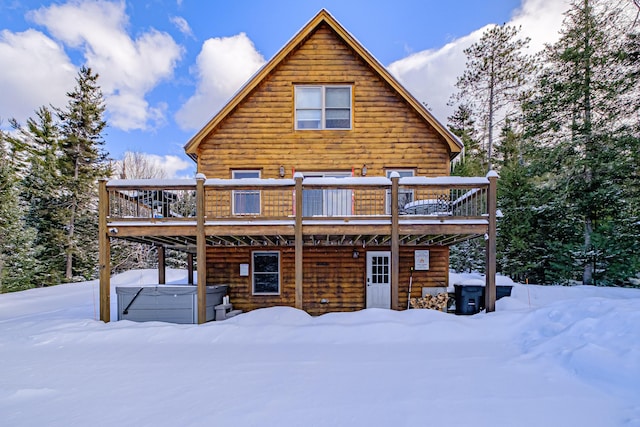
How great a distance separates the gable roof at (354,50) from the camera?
29.1 feet

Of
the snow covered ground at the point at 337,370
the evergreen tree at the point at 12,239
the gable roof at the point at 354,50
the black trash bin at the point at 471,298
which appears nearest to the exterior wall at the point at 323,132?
the gable roof at the point at 354,50

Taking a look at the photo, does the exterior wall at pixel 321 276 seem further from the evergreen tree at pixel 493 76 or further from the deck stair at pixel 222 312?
the evergreen tree at pixel 493 76

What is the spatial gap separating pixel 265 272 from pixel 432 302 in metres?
4.98

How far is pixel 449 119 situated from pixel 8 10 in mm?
29092

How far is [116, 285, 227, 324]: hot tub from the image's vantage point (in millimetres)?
6957

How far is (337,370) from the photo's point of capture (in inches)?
162

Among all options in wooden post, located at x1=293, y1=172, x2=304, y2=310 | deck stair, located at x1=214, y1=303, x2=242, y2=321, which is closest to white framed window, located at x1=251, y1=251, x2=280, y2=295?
deck stair, located at x1=214, y1=303, x2=242, y2=321

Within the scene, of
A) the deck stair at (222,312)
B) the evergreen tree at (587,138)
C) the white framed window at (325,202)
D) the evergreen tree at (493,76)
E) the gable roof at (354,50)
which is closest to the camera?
the deck stair at (222,312)

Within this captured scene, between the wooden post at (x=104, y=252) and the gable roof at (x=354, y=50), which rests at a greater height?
the gable roof at (x=354, y=50)

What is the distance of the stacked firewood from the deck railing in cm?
243

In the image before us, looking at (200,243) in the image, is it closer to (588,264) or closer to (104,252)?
(104,252)

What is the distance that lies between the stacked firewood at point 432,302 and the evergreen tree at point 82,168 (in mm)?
19821

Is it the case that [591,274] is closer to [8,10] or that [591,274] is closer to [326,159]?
[326,159]

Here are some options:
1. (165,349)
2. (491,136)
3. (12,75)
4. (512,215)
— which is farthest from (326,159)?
(12,75)
